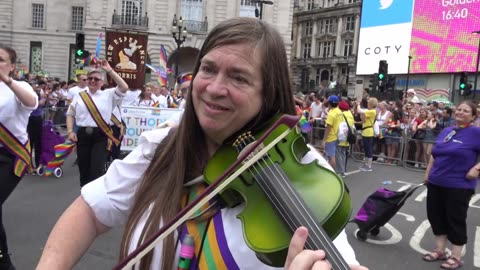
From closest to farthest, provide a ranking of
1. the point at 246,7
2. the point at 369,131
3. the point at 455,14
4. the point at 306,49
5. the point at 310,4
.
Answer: the point at 369,131 → the point at 246,7 → the point at 455,14 → the point at 306,49 → the point at 310,4

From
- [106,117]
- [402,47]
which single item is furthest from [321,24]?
[106,117]

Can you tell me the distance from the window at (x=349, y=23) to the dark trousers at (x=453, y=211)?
58.3 meters

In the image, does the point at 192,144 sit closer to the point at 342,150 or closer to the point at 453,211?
the point at 453,211

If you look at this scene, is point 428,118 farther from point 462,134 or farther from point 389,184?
point 462,134

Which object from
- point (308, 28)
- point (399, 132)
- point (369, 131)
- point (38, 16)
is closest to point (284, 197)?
point (369, 131)

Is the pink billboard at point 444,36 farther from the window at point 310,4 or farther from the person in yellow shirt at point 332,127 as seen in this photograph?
the person in yellow shirt at point 332,127

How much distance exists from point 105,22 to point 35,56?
9.56 meters

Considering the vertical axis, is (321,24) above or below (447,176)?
above

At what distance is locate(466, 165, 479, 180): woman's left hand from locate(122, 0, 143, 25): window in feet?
116

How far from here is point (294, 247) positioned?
3.21 ft

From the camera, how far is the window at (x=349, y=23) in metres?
60.0

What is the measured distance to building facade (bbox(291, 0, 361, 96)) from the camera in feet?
195

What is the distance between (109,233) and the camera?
525 cm

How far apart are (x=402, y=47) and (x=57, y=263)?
44597mm
